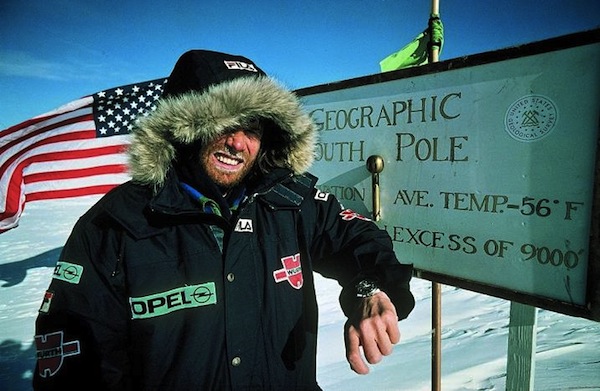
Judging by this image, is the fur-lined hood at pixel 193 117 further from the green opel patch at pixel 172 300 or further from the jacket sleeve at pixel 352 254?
the jacket sleeve at pixel 352 254

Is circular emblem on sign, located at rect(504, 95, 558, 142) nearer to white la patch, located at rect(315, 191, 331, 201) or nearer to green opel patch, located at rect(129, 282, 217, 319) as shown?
white la patch, located at rect(315, 191, 331, 201)

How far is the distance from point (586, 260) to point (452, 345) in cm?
259

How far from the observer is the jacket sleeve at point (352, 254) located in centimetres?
145

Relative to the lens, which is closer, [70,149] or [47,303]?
[47,303]

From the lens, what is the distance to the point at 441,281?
5.97 ft

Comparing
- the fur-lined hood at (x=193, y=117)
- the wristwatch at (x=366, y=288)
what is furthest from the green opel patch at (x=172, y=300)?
the wristwatch at (x=366, y=288)

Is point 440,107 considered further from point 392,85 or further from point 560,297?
point 560,297

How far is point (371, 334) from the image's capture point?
46.0 inches

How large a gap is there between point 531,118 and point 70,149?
4524 millimetres

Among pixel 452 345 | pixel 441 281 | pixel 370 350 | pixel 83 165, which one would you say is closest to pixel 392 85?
pixel 441 281

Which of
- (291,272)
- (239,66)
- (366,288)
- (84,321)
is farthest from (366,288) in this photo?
(239,66)

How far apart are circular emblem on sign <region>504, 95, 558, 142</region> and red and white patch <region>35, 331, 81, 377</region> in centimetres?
205

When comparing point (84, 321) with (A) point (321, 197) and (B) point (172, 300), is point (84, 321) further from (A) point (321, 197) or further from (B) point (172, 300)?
(A) point (321, 197)

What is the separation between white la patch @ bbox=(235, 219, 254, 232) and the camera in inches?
59.8
